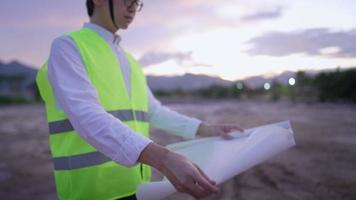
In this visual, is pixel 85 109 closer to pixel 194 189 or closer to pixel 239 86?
pixel 194 189

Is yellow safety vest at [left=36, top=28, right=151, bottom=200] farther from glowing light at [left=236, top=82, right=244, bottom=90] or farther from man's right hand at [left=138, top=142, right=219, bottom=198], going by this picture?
glowing light at [left=236, top=82, right=244, bottom=90]

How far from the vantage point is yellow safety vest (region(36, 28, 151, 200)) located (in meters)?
2.01

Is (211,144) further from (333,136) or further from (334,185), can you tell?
(333,136)

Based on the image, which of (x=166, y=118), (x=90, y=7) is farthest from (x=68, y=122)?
(x=166, y=118)

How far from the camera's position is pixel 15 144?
34.0ft

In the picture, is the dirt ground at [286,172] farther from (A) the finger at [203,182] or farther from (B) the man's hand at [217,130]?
(A) the finger at [203,182]

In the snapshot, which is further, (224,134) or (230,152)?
(224,134)

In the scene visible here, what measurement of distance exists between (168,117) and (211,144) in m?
0.44

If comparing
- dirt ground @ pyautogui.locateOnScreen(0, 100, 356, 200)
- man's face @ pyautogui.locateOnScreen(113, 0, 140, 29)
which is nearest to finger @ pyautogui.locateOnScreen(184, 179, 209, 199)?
man's face @ pyautogui.locateOnScreen(113, 0, 140, 29)

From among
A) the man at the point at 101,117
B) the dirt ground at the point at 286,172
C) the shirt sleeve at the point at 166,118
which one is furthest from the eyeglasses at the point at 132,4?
the dirt ground at the point at 286,172

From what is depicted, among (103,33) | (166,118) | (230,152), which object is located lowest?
(230,152)

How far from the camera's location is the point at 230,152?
209cm

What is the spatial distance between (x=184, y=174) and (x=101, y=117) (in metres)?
0.40

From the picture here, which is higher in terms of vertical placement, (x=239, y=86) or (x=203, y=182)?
(x=203, y=182)
